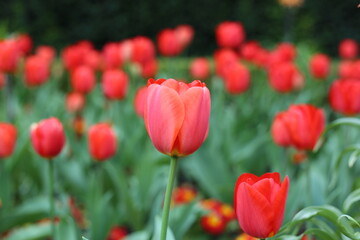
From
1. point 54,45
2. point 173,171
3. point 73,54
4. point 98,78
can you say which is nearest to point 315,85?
point 98,78

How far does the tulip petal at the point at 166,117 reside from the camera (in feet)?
3.37

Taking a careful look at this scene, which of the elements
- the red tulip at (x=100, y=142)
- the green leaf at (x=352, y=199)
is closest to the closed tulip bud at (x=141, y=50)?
the red tulip at (x=100, y=142)

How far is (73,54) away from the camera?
4.18 m

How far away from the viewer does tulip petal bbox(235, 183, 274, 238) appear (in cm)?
102

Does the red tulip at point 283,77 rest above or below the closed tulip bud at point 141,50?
below

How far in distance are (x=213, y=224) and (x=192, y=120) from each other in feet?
5.16

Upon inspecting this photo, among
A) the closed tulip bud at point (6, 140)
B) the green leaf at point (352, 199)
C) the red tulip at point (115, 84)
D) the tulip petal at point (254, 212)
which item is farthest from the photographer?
the red tulip at point (115, 84)

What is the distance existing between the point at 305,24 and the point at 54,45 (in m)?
3.96

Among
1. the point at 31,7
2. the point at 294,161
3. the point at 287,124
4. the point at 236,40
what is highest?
the point at 31,7

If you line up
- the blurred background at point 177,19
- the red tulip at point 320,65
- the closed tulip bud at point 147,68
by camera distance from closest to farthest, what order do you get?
the closed tulip bud at point 147,68, the red tulip at point 320,65, the blurred background at point 177,19

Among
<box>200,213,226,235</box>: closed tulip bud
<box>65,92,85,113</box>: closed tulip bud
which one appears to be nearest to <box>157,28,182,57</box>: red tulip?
<box>65,92,85,113</box>: closed tulip bud

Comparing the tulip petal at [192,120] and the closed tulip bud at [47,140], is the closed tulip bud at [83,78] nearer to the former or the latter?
the closed tulip bud at [47,140]

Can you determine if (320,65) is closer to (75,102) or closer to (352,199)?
(75,102)

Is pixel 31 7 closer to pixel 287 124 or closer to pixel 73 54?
pixel 73 54
